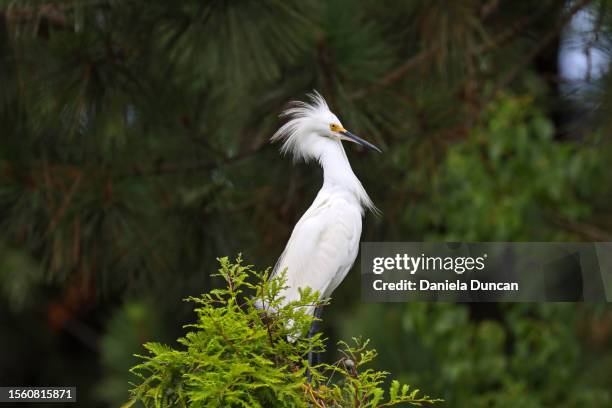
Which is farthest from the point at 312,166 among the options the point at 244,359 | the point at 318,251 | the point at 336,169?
the point at 244,359

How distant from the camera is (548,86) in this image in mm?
3391

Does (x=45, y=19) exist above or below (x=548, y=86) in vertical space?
below

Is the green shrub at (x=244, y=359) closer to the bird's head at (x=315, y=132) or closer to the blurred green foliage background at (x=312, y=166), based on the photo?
the bird's head at (x=315, y=132)

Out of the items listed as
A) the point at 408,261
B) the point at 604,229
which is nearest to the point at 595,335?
the point at 604,229

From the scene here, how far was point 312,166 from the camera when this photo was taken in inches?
104

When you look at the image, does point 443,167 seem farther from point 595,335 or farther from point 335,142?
point 335,142

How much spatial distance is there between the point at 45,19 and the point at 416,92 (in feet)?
3.35

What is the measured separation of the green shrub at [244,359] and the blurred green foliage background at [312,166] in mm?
1158

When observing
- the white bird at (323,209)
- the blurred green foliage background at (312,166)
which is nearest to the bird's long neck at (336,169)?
the white bird at (323,209)

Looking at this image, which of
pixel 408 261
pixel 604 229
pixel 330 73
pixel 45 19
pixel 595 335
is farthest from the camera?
pixel 595 335

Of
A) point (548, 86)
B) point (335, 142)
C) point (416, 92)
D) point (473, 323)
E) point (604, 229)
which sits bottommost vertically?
point (335, 142)

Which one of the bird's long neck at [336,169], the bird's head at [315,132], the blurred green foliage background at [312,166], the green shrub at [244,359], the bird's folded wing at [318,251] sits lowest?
the green shrub at [244,359]

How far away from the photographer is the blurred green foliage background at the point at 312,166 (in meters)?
2.44

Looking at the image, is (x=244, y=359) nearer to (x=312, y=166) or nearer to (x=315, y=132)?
(x=315, y=132)
